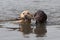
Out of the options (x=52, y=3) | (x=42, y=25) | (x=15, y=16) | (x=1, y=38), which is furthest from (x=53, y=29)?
(x=52, y=3)

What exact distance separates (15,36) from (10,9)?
21.4ft

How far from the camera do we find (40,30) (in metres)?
12.0

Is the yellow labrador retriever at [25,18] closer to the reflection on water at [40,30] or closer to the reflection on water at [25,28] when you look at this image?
the reflection on water at [25,28]

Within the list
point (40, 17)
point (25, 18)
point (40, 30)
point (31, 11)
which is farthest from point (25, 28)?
point (31, 11)

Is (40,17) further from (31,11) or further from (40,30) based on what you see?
(31,11)

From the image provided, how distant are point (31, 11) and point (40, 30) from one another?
15.8 feet

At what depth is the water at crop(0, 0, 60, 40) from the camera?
419 inches

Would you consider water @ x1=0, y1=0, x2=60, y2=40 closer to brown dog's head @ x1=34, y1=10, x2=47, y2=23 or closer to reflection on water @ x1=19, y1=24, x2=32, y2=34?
reflection on water @ x1=19, y1=24, x2=32, y2=34

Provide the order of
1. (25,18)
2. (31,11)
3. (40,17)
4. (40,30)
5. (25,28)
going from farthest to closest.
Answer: (31,11) → (40,17) → (25,18) → (25,28) → (40,30)

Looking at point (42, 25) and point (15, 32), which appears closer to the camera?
point (15, 32)

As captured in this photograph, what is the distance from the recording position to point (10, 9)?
17031 mm

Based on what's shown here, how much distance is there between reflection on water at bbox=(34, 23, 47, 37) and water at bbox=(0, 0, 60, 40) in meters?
0.15

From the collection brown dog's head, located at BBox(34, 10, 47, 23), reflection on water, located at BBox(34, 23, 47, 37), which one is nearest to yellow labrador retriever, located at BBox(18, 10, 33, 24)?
brown dog's head, located at BBox(34, 10, 47, 23)

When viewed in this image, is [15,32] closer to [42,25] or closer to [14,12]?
[42,25]
